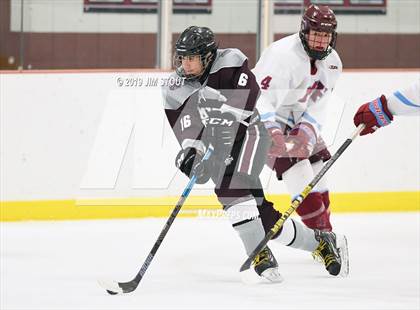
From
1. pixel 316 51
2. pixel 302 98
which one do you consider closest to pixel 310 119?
pixel 302 98

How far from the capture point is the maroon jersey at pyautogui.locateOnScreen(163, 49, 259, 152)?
4.17 m

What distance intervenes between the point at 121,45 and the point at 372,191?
154 centimetres

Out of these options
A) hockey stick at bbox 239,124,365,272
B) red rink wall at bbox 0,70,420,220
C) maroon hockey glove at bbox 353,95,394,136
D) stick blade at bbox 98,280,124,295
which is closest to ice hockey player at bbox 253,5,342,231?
hockey stick at bbox 239,124,365,272

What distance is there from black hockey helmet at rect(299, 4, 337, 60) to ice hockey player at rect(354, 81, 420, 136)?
1.18ft

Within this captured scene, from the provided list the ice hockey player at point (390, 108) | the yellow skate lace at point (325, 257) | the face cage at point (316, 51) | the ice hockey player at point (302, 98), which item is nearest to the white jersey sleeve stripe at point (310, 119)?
the ice hockey player at point (302, 98)

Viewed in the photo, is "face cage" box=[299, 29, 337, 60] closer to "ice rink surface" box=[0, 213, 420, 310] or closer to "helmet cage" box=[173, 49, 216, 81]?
"helmet cage" box=[173, 49, 216, 81]

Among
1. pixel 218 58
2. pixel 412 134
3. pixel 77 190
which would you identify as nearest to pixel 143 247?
pixel 77 190

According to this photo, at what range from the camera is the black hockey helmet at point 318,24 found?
14.6 feet

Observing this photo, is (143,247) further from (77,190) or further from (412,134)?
(412,134)

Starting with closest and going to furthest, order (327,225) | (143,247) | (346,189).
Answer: (327,225) → (143,247) → (346,189)

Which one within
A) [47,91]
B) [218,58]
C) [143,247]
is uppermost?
[218,58]

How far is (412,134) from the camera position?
621 cm

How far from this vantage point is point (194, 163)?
4.16m

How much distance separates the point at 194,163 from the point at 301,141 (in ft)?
1.91
